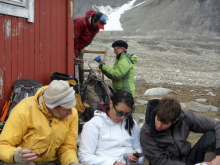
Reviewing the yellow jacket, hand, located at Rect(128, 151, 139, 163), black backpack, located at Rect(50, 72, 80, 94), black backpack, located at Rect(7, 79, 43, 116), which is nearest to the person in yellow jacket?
the yellow jacket

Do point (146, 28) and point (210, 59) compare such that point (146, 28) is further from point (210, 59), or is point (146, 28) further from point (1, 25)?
point (1, 25)

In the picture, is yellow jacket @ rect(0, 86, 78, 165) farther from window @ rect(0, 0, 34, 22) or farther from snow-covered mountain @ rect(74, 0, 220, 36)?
snow-covered mountain @ rect(74, 0, 220, 36)

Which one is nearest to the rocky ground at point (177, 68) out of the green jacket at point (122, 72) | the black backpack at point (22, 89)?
the green jacket at point (122, 72)

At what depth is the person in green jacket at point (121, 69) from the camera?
20.3 feet

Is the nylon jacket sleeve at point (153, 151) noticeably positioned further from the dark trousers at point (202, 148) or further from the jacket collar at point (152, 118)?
the dark trousers at point (202, 148)

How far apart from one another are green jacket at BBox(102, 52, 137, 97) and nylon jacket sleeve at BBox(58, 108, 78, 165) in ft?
9.90

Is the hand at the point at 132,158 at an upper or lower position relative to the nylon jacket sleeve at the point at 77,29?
lower

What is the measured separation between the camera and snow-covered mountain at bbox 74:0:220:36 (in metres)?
58.9

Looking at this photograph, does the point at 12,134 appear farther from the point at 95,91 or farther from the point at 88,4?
the point at 88,4

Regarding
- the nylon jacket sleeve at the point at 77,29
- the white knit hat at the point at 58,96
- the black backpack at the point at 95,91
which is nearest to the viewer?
the white knit hat at the point at 58,96

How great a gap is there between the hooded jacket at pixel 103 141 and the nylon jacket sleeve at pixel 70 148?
88 mm

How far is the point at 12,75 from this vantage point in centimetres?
480

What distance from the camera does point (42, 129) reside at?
9.49 ft

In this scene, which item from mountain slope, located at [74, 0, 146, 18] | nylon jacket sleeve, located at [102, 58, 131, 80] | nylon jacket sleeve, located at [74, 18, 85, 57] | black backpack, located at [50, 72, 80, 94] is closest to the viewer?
black backpack, located at [50, 72, 80, 94]
